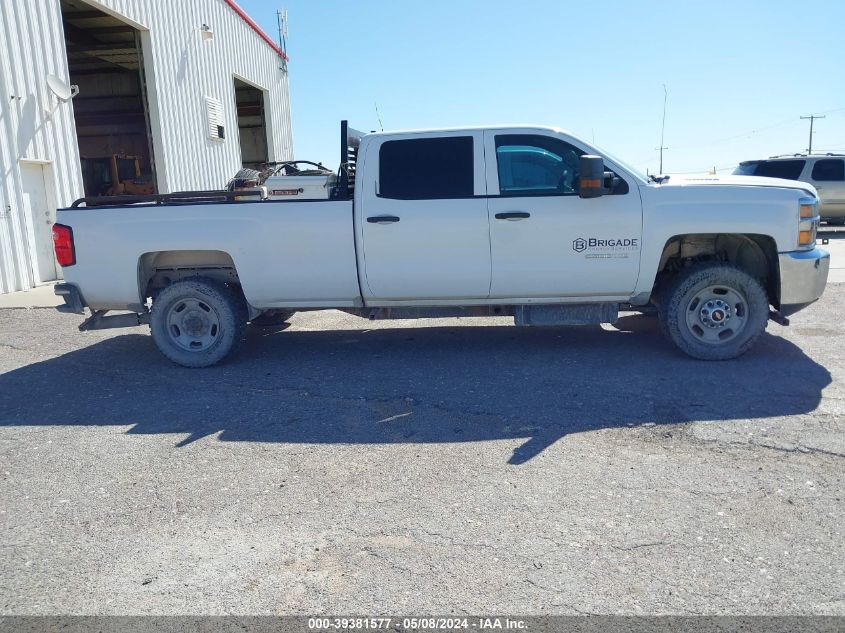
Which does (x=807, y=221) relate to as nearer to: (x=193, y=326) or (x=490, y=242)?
(x=490, y=242)

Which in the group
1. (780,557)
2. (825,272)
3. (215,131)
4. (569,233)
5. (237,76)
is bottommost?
(780,557)

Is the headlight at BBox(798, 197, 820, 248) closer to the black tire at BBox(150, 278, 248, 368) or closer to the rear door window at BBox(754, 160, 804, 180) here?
the black tire at BBox(150, 278, 248, 368)

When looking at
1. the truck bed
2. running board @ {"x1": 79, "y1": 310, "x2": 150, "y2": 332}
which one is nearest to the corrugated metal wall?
running board @ {"x1": 79, "y1": 310, "x2": 150, "y2": 332}

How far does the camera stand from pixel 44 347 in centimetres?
733

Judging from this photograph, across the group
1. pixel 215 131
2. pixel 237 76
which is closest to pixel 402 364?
pixel 215 131

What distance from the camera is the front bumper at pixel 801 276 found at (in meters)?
5.58

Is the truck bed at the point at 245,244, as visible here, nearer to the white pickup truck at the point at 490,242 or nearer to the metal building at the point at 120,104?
the white pickup truck at the point at 490,242

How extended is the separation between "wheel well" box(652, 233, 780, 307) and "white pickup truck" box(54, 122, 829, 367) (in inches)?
0.6

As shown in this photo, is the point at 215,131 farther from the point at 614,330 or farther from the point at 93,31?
the point at 614,330

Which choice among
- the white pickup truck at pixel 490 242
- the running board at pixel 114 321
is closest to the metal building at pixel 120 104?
the running board at pixel 114 321

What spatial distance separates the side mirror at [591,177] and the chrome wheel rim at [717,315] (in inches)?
52.7

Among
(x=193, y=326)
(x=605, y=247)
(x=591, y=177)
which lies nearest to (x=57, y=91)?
(x=193, y=326)

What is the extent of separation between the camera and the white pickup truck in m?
5.63

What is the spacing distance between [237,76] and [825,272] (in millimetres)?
17823
